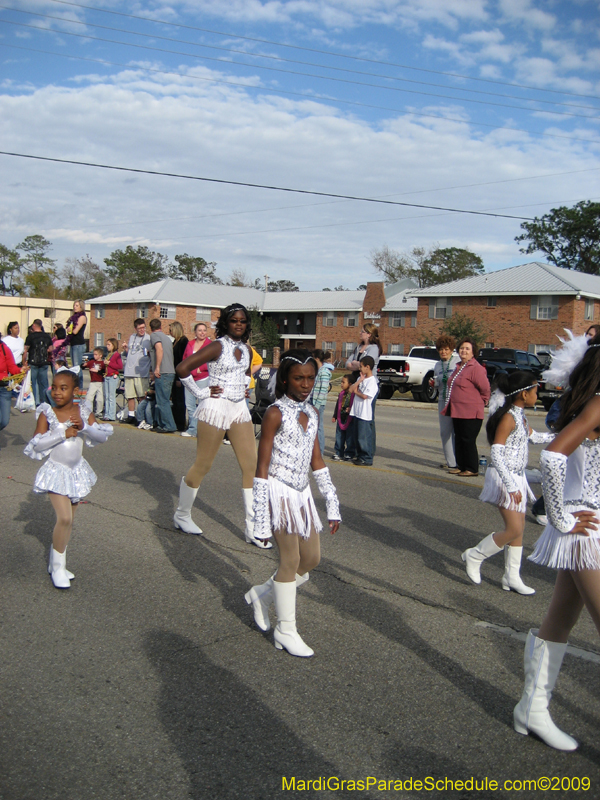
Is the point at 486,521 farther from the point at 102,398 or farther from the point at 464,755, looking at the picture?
the point at 102,398

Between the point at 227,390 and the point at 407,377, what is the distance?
19.9m

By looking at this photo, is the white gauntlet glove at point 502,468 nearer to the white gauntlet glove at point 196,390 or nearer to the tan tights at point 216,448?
the tan tights at point 216,448

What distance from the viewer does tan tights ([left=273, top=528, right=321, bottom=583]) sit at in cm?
382

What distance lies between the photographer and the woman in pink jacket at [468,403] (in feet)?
31.0

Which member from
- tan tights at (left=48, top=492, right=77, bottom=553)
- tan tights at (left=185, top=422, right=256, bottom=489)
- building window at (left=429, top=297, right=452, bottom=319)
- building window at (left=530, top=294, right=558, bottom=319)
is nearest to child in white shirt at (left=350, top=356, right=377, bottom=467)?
tan tights at (left=185, top=422, right=256, bottom=489)

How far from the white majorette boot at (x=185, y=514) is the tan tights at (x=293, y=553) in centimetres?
241

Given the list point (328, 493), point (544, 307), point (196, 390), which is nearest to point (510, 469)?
point (328, 493)

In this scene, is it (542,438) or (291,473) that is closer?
(291,473)

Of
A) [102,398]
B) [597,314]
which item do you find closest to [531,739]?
[102,398]

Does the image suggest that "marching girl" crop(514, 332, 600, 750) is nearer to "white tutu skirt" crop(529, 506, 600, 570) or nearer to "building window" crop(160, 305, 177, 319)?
"white tutu skirt" crop(529, 506, 600, 570)

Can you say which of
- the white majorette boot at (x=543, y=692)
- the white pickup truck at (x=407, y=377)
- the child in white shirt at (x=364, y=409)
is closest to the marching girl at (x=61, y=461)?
the white majorette boot at (x=543, y=692)

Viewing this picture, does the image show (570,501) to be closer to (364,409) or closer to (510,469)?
(510,469)

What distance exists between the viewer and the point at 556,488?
2.85 meters

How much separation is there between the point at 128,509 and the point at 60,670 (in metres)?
3.54
